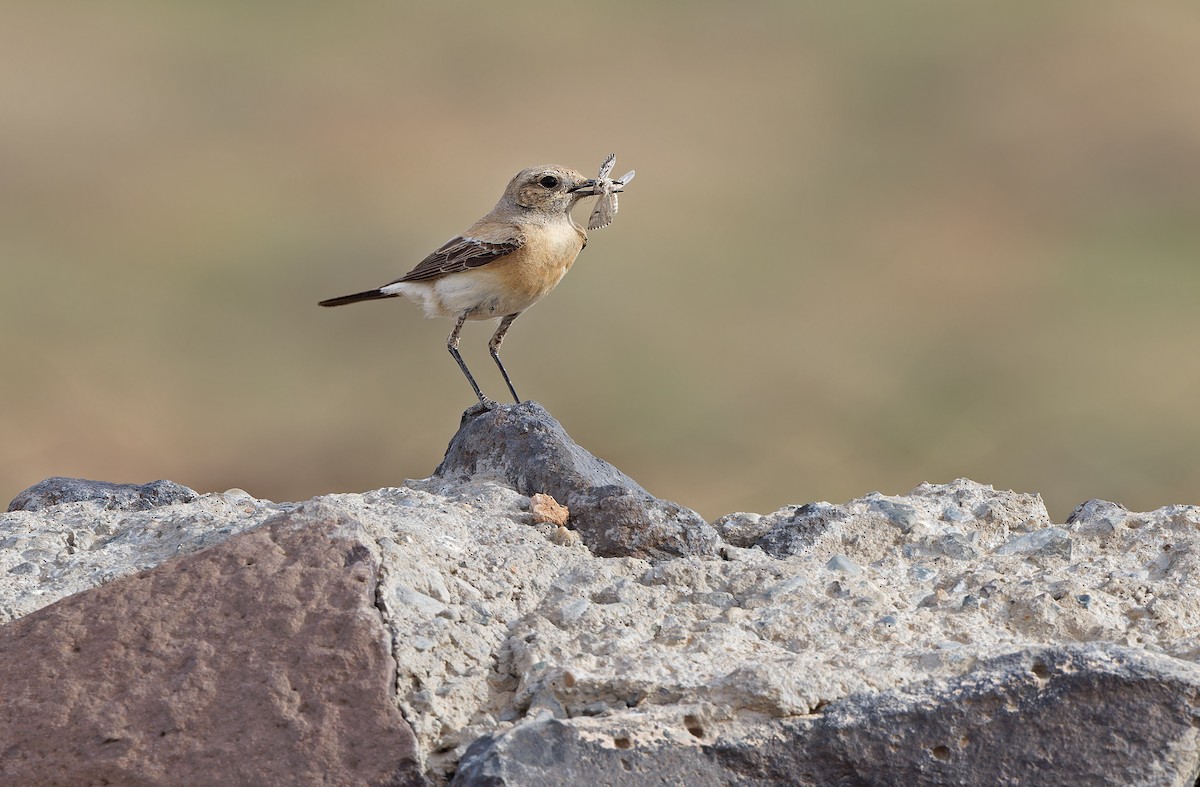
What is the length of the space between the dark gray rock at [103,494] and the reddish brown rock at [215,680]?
2.96ft

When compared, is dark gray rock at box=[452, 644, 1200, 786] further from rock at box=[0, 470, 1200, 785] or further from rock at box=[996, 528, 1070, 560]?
rock at box=[996, 528, 1070, 560]

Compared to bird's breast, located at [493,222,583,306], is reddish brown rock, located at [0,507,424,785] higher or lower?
lower

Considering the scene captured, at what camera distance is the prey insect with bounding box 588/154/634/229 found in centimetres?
500

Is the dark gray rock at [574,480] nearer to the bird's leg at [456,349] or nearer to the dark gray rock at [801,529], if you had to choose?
the dark gray rock at [801,529]

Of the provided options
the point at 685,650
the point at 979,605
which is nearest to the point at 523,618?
the point at 685,650

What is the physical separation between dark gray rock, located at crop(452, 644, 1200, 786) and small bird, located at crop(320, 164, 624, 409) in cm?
258

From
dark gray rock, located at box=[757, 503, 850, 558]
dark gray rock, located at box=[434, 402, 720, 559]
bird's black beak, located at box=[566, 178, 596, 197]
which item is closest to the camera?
dark gray rock, located at box=[434, 402, 720, 559]

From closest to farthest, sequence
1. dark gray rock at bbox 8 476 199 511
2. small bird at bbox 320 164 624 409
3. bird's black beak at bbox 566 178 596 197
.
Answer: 1. dark gray rock at bbox 8 476 199 511
2. small bird at bbox 320 164 624 409
3. bird's black beak at bbox 566 178 596 197

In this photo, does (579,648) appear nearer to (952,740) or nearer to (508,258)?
(952,740)

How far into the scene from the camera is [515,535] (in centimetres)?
319

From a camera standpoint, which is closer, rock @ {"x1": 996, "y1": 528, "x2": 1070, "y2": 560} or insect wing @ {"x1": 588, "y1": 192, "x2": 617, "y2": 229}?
rock @ {"x1": 996, "y1": 528, "x2": 1070, "y2": 560}

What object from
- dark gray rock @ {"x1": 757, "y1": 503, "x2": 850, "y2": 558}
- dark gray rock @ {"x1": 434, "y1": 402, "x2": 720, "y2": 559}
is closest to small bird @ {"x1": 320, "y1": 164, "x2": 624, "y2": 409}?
dark gray rock @ {"x1": 434, "y1": 402, "x2": 720, "y2": 559}

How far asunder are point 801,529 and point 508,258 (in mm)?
1958

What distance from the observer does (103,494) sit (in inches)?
145
